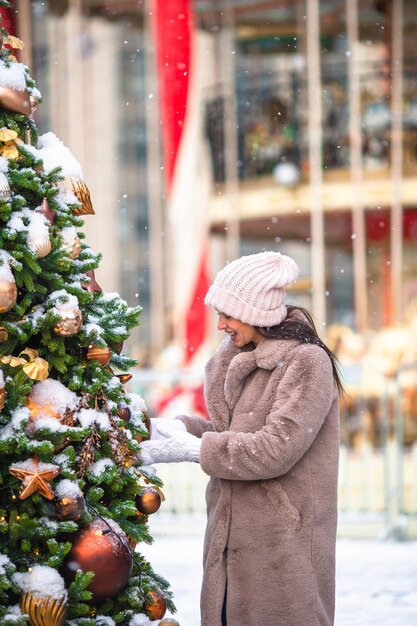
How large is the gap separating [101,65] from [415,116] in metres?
12.0

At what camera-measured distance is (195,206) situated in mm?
11859

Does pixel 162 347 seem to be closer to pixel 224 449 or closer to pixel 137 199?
pixel 137 199

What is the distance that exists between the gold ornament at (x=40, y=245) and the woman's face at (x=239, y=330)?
0.59 metres

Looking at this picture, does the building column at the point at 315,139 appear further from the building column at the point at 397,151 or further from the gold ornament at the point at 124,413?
the gold ornament at the point at 124,413

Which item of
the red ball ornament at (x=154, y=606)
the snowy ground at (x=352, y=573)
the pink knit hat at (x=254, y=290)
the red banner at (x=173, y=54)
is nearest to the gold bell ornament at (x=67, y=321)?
the pink knit hat at (x=254, y=290)

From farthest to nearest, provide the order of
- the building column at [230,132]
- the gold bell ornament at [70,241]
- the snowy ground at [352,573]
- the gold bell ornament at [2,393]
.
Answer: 1. the building column at [230,132]
2. the snowy ground at [352,573]
3. the gold bell ornament at [70,241]
4. the gold bell ornament at [2,393]

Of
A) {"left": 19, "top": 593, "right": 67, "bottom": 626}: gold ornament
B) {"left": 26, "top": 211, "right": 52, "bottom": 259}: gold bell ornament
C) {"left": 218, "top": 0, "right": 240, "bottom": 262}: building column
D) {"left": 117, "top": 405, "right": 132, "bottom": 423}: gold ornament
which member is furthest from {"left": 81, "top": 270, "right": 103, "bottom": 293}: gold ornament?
{"left": 218, "top": 0, "right": 240, "bottom": 262}: building column

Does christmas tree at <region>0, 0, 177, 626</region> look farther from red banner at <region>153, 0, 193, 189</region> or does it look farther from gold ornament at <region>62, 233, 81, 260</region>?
red banner at <region>153, 0, 193, 189</region>

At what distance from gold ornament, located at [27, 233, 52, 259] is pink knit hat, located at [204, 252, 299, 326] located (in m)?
0.56

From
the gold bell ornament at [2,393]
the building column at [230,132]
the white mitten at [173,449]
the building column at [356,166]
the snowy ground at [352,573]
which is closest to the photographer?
the gold bell ornament at [2,393]

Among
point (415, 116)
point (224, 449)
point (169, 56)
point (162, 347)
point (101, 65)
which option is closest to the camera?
point (224, 449)

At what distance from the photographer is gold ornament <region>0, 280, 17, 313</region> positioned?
263 cm

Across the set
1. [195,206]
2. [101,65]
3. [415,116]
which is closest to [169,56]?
[195,206]

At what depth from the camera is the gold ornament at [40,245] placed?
271 cm
